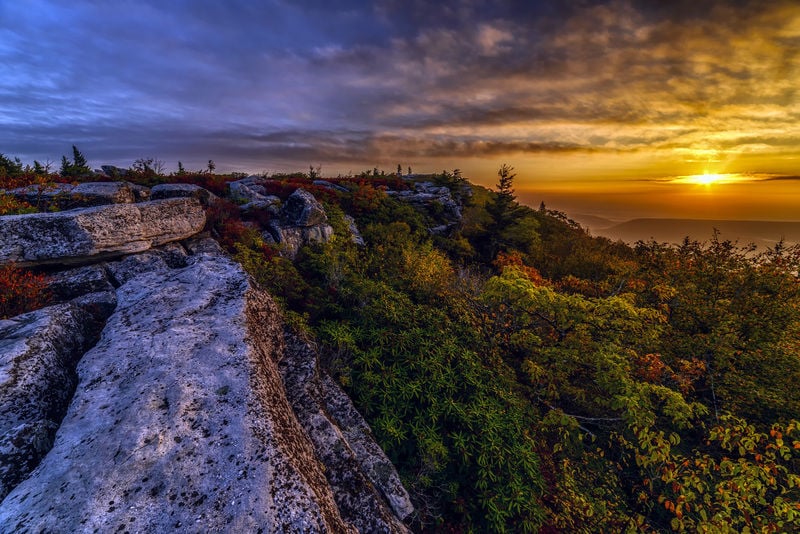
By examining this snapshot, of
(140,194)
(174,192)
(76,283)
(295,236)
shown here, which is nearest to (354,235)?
(295,236)

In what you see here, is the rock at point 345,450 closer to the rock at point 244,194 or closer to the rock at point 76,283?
the rock at point 76,283

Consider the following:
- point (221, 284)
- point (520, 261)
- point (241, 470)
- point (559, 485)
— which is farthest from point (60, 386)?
point (520, 261)

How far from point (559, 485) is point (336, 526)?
22.2 ft

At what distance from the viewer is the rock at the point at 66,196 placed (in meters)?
10.2

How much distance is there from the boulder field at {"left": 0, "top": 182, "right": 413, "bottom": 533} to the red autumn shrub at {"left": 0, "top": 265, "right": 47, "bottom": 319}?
466 millimetres

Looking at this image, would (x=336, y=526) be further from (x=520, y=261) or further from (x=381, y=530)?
(x=520, y=261)

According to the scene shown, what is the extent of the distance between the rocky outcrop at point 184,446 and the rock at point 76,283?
10.3 feet

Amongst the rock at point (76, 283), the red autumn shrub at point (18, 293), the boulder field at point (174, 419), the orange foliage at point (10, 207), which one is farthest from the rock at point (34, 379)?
the orange foliage at point (10, 207)

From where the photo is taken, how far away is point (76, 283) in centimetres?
750

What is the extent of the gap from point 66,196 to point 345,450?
514 inches

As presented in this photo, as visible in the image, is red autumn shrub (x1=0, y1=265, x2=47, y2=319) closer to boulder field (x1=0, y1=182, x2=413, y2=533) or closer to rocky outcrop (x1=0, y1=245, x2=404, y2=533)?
boulder field (x1=0, y1=182, x2=413, y2=533)

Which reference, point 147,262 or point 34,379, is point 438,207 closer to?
point 147,262

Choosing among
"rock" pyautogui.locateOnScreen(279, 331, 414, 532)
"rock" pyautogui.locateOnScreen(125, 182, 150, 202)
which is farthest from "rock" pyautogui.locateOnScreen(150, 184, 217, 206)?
"rock" pyautogui.locateOnScreen(279, 331, 414, 532)

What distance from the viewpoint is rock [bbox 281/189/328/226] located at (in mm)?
15195
